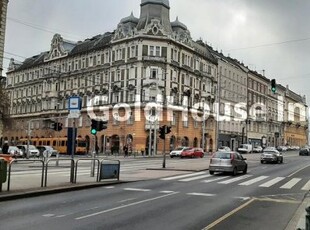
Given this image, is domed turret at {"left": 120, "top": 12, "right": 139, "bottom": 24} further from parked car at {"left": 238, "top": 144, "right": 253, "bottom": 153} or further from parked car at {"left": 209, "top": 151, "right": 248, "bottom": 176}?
parked car at {"left": 209, "top": 151, "right": 248, "bottom": 176}

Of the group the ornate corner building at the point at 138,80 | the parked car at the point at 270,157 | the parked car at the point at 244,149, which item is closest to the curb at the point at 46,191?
the parked car at the point at 270,157

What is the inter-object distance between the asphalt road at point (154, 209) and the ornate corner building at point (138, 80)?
47110mm

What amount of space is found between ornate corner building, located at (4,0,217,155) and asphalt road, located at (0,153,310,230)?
47110mm

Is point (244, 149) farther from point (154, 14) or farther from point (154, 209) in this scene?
point (154, 209)

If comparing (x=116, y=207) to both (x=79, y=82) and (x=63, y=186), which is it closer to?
(x=63, y=186)

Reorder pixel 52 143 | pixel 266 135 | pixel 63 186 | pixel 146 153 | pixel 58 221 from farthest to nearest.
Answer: pixel 266 135, pixel 52 143, pixel 146 153, pixel 63 186, pixel 58 221

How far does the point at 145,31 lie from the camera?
68.9m

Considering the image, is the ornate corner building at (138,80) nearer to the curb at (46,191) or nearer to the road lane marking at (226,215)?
the curb at (46,191)

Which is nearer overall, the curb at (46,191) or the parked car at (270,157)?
the curb at (46,191)

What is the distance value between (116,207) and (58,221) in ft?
8.61

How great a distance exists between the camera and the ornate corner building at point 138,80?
224ft

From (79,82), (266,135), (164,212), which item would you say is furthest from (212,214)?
(266,135)

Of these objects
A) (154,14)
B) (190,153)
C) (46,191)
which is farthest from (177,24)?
(46,191)

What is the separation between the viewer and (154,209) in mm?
12086
